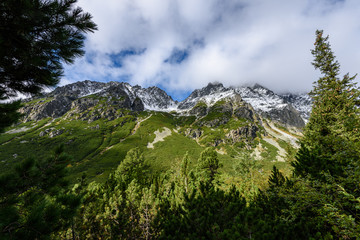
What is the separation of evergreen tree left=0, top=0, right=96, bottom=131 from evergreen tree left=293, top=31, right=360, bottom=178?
12090 millimetres

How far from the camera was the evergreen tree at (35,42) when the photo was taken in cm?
351

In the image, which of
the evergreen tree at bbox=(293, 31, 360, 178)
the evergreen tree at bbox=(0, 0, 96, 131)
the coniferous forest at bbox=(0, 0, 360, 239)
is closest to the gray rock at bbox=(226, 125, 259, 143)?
the evergreen tree at bbox=(293, 31, 360, 178)

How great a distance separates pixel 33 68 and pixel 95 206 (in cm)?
1118

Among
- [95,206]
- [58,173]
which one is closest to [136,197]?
[95,206]

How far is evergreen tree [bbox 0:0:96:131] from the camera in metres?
3.51

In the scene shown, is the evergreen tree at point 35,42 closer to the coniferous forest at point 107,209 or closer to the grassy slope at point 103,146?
the coniferous forest at point 107,209

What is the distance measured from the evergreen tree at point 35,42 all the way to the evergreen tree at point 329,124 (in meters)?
12.1

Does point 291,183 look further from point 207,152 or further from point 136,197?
point 207,152

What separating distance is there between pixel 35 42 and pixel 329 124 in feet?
72.5

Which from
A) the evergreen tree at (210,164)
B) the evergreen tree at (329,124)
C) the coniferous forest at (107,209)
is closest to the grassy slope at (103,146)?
the evergreen tree at (210,164)

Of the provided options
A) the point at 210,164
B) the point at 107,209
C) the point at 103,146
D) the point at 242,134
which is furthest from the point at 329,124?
the point at 242,134

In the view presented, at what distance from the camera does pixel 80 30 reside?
453 cm

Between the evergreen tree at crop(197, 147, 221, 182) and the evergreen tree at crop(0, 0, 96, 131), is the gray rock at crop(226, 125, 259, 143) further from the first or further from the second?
the evergreen tree at crop(0, 0, 96, 131)

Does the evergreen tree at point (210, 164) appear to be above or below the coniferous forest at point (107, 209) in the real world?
above
